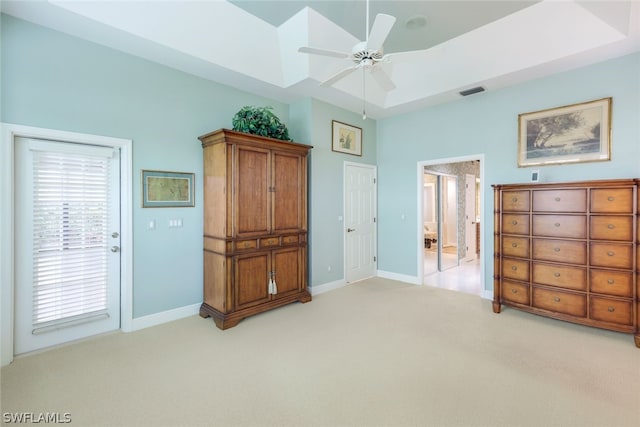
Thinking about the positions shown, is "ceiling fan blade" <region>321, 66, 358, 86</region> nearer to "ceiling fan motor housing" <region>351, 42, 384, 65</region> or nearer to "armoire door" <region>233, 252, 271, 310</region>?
"ceiling fan motor housing" <region>351, 42, 384, 65</region>

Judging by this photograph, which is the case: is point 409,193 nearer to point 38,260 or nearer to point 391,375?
point 391,375

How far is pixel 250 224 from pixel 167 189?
1.05 meters

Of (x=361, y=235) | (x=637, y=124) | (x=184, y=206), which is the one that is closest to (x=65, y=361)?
(x=184, y=206)

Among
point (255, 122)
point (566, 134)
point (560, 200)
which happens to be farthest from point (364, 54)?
point (566, 134)

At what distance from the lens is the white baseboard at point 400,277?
504cm

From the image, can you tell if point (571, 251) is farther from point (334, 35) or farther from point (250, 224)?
point (334, 35)

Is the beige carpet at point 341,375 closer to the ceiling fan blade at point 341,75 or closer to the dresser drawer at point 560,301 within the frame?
the dresser drawer at point 560,301

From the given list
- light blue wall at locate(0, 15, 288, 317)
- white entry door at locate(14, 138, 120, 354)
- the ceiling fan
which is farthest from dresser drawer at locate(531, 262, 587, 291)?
white entry door at locate(14, 138, 120, 354)

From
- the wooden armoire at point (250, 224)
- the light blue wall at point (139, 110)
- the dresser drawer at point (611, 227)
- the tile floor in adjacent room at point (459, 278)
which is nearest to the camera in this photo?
the light blue wall at point (139, 110)

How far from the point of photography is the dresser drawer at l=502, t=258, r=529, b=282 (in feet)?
11.2

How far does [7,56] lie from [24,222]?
1442 mm

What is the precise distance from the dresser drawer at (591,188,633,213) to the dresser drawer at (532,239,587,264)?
1.32 ft

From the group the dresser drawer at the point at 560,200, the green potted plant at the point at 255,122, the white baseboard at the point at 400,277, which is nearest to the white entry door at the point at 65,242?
the green potted plant at the point at 255,122

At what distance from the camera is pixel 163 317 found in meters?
3.39
